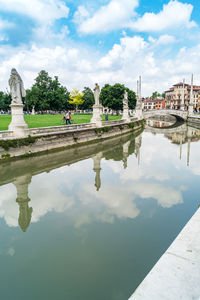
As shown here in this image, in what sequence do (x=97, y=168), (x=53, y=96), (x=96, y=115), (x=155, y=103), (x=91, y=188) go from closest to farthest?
(x=91, y=188) → (x=97, y=168) → (x=96, y=115) → (x=53, y=96) → (x=155, y=103)

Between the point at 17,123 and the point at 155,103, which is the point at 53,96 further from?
the point at 155,103

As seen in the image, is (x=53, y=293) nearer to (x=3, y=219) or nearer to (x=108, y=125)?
(x=3, y=219)

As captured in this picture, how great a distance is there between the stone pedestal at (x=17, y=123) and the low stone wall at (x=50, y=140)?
1.46 ft

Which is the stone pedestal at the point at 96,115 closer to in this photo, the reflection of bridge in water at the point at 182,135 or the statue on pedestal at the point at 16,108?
the reflection of bridge in water at the point at 182,135

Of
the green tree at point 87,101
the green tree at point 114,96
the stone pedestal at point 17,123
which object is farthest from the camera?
the green tree at point 87,101

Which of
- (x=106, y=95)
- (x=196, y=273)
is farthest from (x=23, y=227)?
(x=106, y=95)

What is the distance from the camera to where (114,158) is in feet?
39.2

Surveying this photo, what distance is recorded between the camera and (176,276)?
2.48 metres

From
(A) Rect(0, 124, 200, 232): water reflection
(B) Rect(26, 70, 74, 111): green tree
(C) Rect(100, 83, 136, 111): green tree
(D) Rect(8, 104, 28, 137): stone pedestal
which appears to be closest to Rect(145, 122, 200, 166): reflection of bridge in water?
(A) Rect(0, 124, 200, 232): water reflection

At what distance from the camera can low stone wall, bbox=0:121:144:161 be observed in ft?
35.3

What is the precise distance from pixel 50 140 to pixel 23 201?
7.42 m

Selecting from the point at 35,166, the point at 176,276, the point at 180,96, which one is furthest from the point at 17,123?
the point at 180,96

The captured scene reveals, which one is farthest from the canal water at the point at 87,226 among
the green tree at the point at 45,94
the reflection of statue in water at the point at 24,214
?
the green tree at the point at 45,94

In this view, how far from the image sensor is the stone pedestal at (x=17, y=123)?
11314 millimetres
